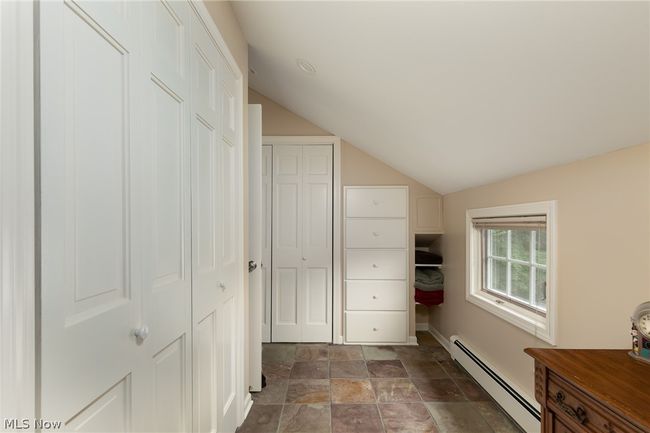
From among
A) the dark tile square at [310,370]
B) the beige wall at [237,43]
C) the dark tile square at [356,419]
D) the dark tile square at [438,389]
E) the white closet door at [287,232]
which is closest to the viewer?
the beige wall at [237,43]

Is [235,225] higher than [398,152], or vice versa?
[398,152]

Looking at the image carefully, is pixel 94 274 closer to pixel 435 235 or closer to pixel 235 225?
pixel 235 225

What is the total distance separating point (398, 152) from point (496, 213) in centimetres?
92

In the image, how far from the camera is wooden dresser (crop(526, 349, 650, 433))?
0.78m

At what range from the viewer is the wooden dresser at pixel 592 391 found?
2.55ft

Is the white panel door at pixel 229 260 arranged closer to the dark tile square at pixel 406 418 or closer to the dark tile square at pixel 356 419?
the dark tile square at pixel 356 419

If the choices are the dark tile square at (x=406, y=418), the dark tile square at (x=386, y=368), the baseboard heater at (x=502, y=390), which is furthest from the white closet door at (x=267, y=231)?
the baseboard heater at (x=502, y=390)

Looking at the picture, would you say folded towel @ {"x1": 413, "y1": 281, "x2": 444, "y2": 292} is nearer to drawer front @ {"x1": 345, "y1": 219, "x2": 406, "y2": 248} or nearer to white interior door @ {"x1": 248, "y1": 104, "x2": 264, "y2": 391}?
drawer front @ {"x1": 345, "y1": 219, "x2": 406, "y2": 248}

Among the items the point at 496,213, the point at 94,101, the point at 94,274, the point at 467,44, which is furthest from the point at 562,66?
the point at 94,274

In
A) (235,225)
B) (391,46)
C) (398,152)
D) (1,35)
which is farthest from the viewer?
(398,152)

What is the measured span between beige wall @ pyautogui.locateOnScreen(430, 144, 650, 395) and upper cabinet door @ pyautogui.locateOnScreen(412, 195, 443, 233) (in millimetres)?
1064

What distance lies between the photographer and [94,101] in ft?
2.19

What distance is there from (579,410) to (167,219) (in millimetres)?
1457

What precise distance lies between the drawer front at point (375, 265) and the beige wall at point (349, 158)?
0.56 feet
